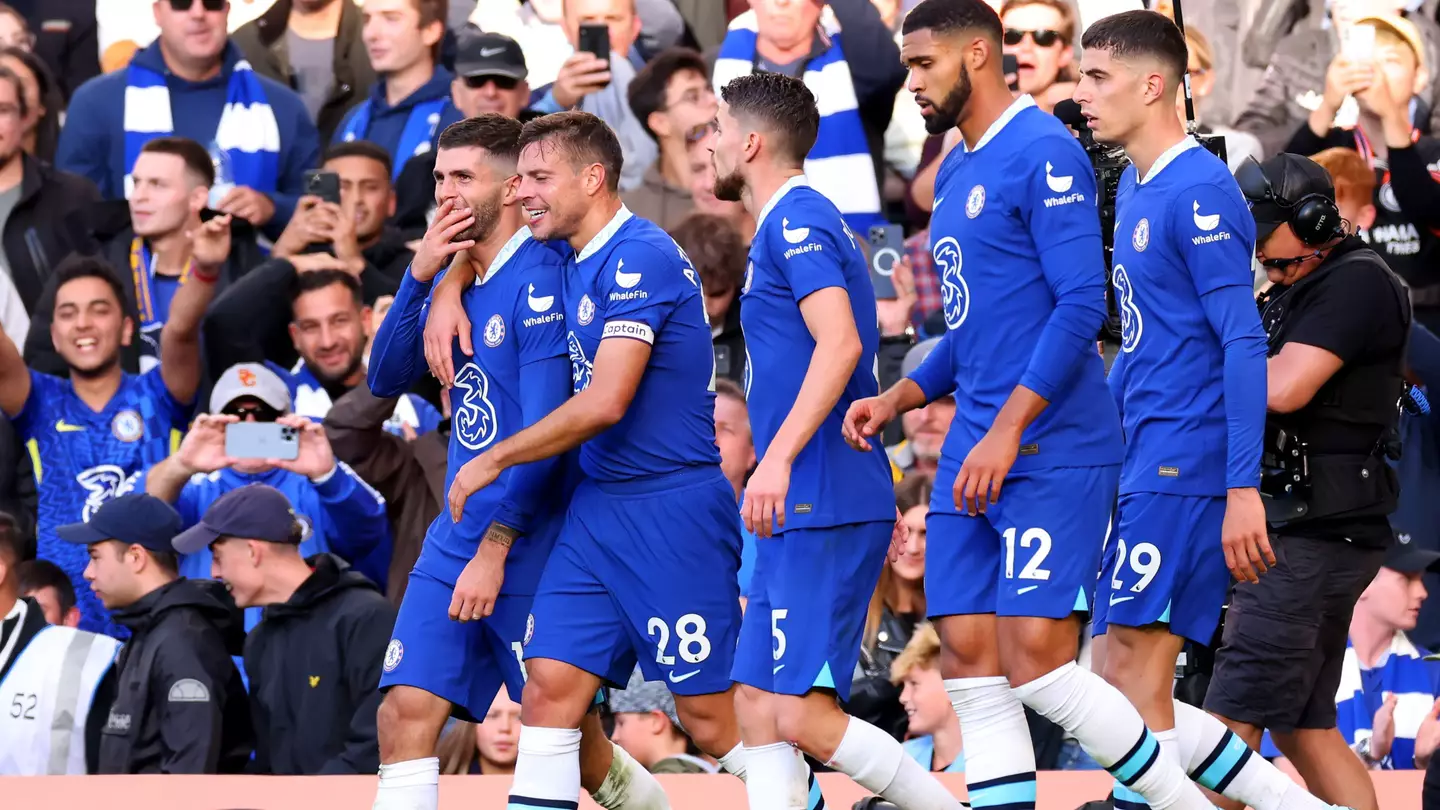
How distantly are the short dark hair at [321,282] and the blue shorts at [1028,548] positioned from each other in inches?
175

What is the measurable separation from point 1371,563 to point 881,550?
1.67m

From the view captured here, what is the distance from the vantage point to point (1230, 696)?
19.6 feet

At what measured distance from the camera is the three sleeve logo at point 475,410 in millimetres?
5727

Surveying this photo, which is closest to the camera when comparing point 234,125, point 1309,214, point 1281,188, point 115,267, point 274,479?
point 1309,214

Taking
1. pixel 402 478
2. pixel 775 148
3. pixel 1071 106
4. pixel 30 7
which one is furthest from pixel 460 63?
pixel 775 148

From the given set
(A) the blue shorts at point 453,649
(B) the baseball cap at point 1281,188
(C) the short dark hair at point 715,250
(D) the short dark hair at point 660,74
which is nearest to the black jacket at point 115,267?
(D) the short dark hair at point 660,74

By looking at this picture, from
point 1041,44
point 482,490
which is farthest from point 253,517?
point 1041,44

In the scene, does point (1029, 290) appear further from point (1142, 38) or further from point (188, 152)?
point (188, 152)

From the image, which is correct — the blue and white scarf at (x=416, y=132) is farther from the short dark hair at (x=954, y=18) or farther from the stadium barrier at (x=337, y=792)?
the short dark hair at (x=954, y=18)

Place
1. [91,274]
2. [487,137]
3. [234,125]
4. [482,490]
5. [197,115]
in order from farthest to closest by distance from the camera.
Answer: [197,115]
[234,125]
[91,274]
[487,137]
[482,490]

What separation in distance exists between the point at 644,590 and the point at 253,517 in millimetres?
3086

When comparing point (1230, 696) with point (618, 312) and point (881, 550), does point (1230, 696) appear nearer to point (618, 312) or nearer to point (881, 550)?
point (881, 550)

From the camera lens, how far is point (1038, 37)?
9188mm

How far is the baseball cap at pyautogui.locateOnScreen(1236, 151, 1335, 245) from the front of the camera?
5.97 meters
